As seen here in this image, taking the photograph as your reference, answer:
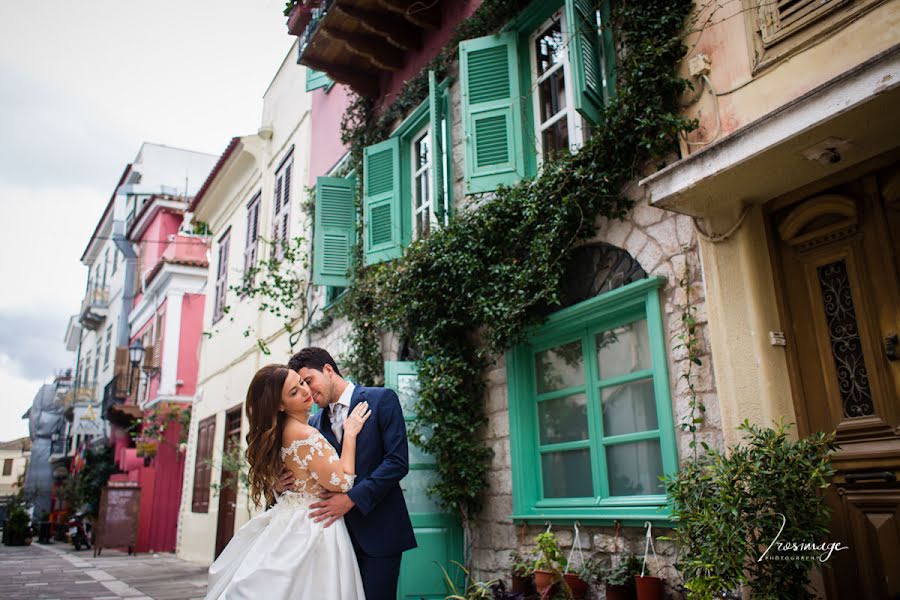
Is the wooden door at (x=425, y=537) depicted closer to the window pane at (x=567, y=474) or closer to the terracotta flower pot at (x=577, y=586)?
the window pane at (x=567, y=474)

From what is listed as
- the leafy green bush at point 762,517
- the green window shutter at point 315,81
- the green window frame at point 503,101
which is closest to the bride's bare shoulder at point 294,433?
the leafy green bush at point 762,517

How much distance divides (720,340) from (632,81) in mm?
1962

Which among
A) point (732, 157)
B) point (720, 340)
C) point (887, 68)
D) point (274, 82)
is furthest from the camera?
point (274, 82)

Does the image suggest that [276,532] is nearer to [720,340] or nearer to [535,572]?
[535,572]

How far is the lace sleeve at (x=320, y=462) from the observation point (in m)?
3.43

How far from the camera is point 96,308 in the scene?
29.3m

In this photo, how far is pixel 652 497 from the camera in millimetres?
5000

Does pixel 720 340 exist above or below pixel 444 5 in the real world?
below

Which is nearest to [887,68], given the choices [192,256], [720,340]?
[720,340]

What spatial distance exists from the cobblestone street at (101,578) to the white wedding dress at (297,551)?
227 inches

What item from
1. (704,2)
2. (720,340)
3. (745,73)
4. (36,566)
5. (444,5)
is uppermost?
(444,5)

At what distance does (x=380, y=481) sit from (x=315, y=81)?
9.71 meters

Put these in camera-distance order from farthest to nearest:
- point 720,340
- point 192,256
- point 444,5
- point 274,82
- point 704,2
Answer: point 192,256 → point 274,82 → point 444,5 → point 704,2 → point 720,340

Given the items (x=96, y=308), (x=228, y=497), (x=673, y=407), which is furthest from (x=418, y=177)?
(x=96, y=308)
